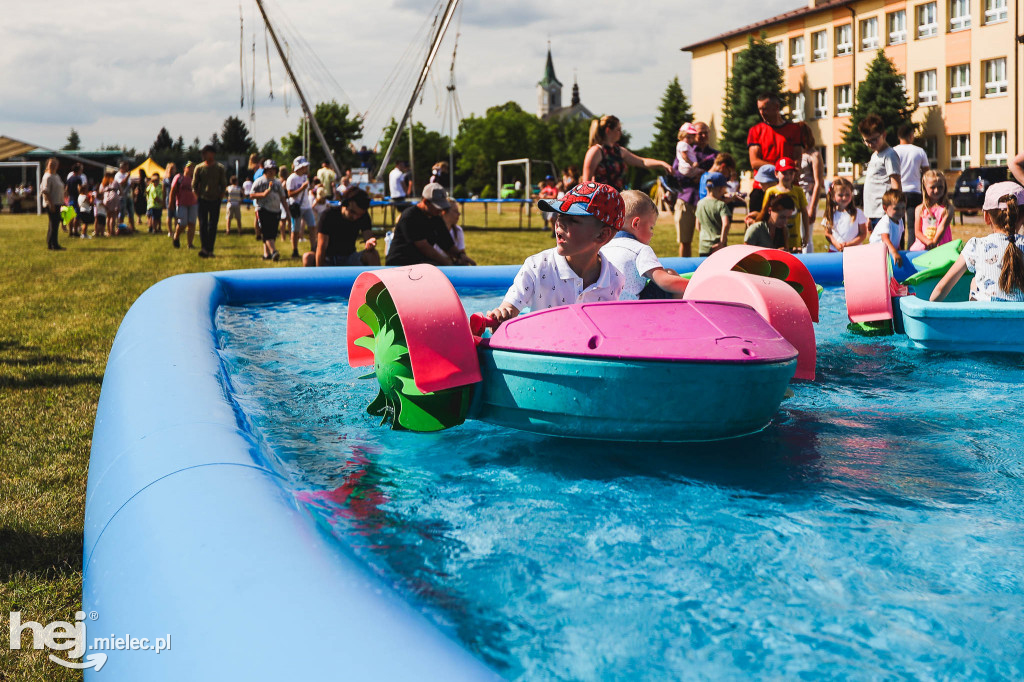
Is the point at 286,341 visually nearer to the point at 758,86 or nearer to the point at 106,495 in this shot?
the point at 106,495

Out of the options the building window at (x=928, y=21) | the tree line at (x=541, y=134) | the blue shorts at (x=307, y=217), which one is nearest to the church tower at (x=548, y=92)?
the tree line at (x=541, y=134)

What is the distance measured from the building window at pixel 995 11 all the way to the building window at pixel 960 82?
78.4 inches

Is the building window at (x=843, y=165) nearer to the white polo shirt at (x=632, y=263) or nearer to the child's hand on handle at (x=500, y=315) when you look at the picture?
the white polo shirt at (x=632, y=263)

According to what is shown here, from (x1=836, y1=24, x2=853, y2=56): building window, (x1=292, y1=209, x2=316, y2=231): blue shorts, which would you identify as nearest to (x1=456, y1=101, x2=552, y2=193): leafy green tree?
(x1=836, y1=24, x2=853, y2=56): building window

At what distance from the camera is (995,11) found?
37.4m

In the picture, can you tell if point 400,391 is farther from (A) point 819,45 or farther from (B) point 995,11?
(A) point 819,45

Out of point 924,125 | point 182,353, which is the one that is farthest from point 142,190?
point 924,125

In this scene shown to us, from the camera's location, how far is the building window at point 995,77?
3719 centimetres

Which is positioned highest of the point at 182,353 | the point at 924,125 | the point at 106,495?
the point at 924,125

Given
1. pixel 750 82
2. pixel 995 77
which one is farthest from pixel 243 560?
pixel 750 82

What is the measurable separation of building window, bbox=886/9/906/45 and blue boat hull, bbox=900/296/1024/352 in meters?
41.3

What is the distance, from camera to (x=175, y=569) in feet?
6.77

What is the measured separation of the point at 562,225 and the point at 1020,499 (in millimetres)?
2128

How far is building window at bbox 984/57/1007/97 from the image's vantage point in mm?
37188
